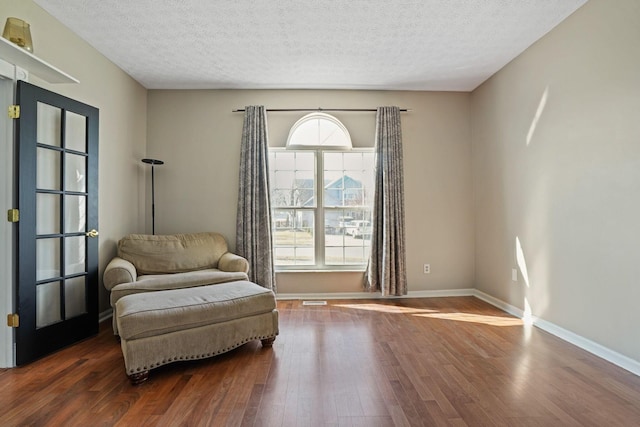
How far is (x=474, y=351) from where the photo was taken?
269cm

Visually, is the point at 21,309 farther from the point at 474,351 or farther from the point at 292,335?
the point at 474,351

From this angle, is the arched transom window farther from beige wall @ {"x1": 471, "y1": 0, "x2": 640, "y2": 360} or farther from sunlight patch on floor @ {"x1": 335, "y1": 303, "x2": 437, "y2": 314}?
sunlight patch on floor @ {"x1": 335, "y1": 303, "x2": 437, "y2": 314}

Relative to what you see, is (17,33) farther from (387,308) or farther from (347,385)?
(387,308)

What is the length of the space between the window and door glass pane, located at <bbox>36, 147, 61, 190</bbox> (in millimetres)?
2254

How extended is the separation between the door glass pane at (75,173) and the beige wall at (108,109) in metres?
0.47

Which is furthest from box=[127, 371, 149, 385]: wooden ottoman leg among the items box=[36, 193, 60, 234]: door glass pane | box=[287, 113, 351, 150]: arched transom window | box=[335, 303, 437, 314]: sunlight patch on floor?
box=[287, 113, 351, 150]: arched transom window

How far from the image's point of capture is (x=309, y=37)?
3.11m

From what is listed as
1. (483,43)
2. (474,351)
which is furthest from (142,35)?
(474,351)

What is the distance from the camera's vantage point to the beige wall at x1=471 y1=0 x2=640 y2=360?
2.39 m

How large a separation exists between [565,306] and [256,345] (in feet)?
8.87

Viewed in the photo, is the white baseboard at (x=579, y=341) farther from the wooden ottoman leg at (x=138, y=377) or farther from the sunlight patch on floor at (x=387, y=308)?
the wooden ottoman leg at (x=138, y=377)

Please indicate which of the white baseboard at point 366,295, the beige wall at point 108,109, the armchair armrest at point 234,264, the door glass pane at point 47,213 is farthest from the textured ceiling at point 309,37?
the white baseboard at point 366,295

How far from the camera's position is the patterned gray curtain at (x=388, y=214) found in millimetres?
4211

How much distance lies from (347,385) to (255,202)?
256cm
